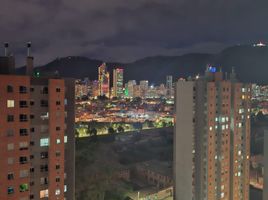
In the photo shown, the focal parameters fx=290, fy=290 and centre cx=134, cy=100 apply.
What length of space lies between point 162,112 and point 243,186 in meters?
24.3

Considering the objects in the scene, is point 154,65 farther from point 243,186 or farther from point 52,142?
point 52,142

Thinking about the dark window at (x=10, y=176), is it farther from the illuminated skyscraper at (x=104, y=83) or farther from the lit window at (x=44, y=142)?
the illuminated skyscraper at (x=104, y=83)

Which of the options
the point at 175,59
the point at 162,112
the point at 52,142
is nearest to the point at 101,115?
the point at 162,112

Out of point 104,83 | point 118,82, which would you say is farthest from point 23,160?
point 118,82

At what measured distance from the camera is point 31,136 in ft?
20.5

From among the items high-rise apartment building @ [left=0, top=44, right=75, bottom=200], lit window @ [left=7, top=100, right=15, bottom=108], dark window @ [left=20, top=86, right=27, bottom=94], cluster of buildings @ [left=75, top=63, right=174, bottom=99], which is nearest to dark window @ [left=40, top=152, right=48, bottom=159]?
high-rise apartment building @ [left=0, top=44, right=75, bottom=200]

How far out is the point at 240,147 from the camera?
36.6 feet

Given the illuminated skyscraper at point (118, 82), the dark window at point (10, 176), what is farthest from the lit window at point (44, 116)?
the illuminated skyscraper at point (118, 82)

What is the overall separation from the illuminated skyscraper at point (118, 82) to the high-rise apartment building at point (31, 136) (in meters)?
46.8

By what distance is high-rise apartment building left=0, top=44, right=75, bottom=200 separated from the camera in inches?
227

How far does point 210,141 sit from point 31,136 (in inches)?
251

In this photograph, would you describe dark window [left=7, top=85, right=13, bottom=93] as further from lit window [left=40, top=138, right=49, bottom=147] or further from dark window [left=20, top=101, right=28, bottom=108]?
lit window [left=40, top=138, right=49, bottom=147]

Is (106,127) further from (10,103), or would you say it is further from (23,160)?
(10,103)

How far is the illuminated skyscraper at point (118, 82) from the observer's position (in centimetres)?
5395
